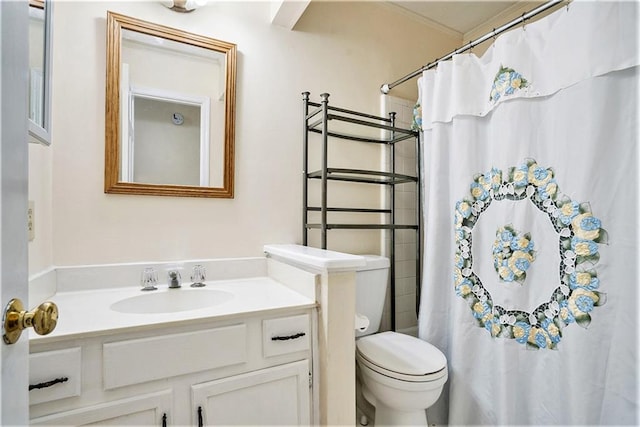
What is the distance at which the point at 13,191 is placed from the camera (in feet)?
1.48

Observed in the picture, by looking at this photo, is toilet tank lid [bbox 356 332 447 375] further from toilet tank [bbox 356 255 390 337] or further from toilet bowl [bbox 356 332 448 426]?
toilet tank [bbox 356 255 390 337]

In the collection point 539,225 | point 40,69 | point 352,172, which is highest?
point 40,69

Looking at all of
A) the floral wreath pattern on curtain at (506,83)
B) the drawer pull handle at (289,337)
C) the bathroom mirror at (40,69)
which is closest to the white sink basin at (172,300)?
the drawer pull handle at (289,337)

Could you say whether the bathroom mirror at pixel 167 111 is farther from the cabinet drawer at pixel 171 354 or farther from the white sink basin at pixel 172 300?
the cabinet drawer at pixel 171 354

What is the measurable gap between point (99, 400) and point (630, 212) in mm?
1713

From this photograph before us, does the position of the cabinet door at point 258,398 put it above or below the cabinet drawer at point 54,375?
below

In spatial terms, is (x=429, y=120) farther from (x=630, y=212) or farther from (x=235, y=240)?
(x=235, y=240)

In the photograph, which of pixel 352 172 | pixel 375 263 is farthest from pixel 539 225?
pixel 352 172

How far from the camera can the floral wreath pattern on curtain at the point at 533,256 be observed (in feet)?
3.60

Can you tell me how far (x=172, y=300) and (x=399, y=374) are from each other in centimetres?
96

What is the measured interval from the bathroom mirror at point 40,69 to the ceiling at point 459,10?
185 cm

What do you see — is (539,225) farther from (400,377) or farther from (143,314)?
(143,314)

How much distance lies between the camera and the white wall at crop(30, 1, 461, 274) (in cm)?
121

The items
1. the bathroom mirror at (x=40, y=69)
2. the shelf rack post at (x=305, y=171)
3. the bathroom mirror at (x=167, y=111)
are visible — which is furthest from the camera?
the shelf rack post at (x=305, y=171)
